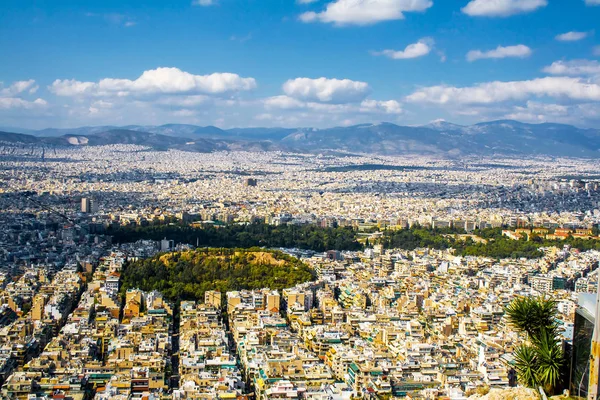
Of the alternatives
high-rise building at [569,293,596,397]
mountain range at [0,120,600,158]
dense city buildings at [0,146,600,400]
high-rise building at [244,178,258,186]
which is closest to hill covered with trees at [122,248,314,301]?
dense city buildings at [0,146,600,400]

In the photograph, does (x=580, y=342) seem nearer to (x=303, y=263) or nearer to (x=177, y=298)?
(x=177, y=298)

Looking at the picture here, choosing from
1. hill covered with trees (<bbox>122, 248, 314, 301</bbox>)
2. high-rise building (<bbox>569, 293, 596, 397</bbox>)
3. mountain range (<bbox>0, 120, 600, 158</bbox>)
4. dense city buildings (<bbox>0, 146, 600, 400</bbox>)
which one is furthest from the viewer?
mountain range (<bbox>0, 120, 600, 158</bbox>)

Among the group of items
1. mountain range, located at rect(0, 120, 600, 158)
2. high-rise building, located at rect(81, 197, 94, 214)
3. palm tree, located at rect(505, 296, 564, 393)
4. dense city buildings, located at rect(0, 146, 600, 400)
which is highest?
mountain range, located at rect(0, 120, 600, 158)

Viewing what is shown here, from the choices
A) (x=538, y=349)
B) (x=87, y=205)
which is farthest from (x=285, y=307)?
(x=87, y=205)

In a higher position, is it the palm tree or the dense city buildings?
the palm tree

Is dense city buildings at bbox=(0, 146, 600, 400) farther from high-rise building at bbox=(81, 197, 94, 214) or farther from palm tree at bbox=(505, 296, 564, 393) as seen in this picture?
high-rise building at bbox=(81, 197, 94, 214)

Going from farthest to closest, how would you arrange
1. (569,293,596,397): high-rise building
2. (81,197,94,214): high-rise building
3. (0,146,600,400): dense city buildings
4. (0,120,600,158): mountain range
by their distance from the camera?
(0,120,600,158): mountain range < (81,197,94,214): high-rise building < (0,146,600,400): dense city buildings < (569,293,596,397): high-rise building
